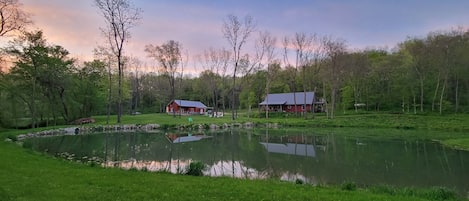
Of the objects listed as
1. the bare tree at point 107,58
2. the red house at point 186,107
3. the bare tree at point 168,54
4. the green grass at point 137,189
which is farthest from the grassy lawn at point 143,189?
the red house at point 186,107

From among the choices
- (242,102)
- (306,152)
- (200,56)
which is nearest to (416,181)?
(306,152)

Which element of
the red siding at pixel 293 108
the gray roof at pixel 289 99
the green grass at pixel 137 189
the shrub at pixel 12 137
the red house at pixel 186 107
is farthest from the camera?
the red house at pixel 186 107

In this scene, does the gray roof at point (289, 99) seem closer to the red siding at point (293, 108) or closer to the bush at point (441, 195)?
the red siding at point (293, 108)

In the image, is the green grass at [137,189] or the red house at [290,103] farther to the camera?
the red house at [290,103]

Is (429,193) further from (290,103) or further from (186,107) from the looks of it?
(186,107)

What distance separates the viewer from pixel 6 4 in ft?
77.3

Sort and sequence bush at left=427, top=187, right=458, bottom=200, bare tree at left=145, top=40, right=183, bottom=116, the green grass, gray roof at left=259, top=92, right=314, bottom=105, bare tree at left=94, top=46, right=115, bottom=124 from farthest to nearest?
gray roof at left=259, top=92, right=314, bottom=105
bare tree at left=145, top=40, right=183, bottom=116
bare tree at left=94, top=46, right=115, bottom=124
bush at left=427, top=187, right=458, bottom=200
the green grass

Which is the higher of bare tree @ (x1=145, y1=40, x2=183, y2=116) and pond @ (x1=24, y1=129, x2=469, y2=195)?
bare tree @ (x1=145, y1=40, x2=183, y2=116)

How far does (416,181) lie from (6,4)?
27952 millimetres

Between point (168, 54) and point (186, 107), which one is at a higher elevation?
point (168, 54)

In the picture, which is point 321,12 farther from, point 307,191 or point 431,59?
point 431,59

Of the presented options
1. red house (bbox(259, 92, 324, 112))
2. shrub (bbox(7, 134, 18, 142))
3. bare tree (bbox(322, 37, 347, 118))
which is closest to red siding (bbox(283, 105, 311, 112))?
red house (bbox(259, 92, 324, 112))

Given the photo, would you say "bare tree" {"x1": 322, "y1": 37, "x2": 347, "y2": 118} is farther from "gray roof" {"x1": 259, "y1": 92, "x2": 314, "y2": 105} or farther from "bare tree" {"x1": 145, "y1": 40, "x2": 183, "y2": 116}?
"bare tree" {"x1": 145, "y1": 40, "x2": 183, "y2": 116}

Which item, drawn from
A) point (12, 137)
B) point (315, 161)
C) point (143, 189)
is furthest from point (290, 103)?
point (143, 189)
